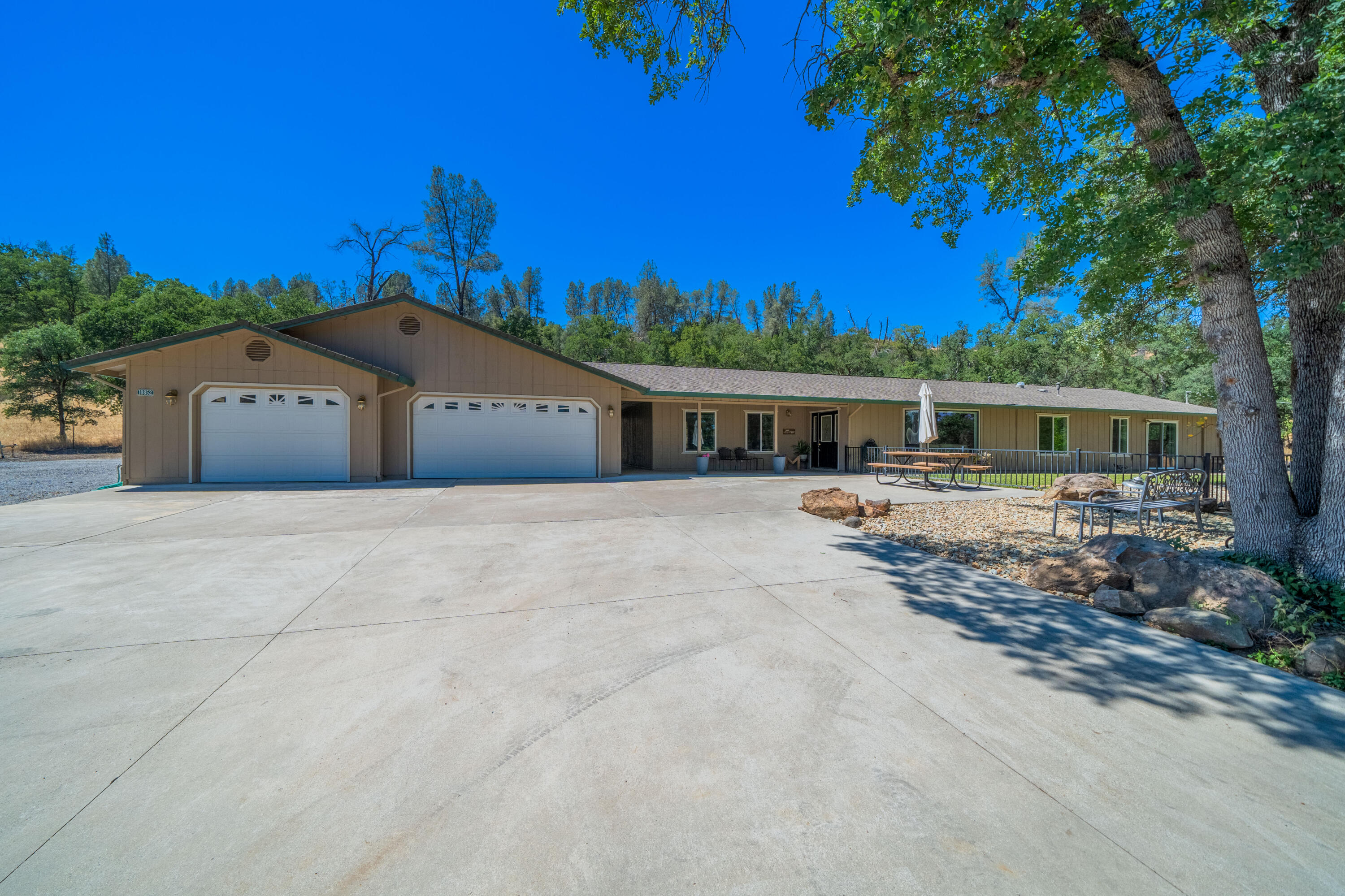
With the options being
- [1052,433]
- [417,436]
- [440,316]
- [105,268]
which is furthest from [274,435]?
[105,268]

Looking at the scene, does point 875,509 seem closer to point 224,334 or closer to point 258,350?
point 258,350

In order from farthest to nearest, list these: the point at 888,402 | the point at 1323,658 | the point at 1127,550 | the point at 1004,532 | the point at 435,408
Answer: the point at 888,402 < the point at 435,408 < the point at 1004,532 < the point at 1127,550 < the point at 1323,658

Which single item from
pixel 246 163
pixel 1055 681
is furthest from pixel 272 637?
pixel 246 163

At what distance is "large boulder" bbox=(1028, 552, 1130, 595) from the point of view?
4.22 m

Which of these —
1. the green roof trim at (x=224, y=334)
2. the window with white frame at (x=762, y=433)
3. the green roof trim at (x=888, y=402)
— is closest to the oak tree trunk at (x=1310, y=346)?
the green roof trim at (x=888, y=402)

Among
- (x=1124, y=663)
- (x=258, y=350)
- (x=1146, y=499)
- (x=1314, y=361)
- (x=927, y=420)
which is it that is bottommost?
(x=1124, y=663)

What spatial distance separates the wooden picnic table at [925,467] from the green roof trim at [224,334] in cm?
1222

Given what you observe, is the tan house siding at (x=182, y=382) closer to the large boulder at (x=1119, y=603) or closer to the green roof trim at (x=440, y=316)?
the green roof trim at (x=440, y=316)

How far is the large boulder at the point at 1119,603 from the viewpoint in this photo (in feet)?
12.5

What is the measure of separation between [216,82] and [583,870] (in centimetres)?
2029

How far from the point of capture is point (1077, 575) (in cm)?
433

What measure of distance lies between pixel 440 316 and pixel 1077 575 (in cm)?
1332

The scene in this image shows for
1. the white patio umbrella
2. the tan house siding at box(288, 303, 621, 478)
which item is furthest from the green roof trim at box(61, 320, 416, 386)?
the white patio umbrella

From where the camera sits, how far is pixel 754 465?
17.1 m
